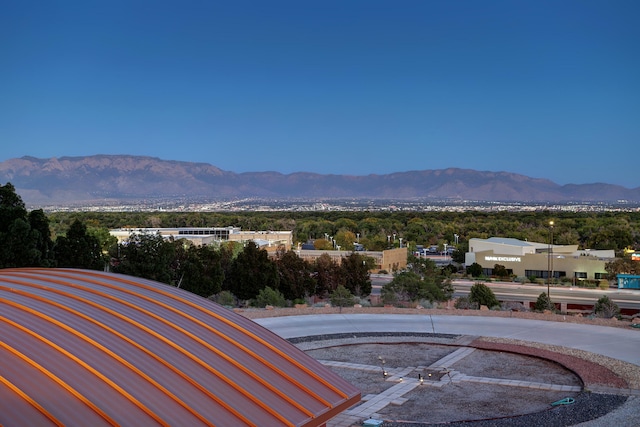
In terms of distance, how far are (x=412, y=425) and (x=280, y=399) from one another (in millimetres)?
5473

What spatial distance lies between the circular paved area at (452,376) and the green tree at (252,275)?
8.97 m

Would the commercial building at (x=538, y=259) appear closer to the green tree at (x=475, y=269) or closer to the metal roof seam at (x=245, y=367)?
the green tree at (x=475, y=269)

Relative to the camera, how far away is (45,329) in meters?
10.2

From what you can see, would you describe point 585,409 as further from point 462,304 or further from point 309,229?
point 309,229

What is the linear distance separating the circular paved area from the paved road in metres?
0.08

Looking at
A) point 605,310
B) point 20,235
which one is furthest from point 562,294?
point 20,235

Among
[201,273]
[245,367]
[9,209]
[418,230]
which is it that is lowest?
[418,230]

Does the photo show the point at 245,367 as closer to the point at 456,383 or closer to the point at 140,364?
the point at 140,364

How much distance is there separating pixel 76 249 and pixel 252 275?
30.9 ft

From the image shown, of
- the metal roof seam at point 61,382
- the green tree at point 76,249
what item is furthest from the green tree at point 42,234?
the metal roof seam at point 61,382

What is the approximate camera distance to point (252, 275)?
37.7m

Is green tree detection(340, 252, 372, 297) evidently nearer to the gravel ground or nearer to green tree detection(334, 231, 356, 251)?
the gravel ground

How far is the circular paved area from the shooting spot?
634 inches

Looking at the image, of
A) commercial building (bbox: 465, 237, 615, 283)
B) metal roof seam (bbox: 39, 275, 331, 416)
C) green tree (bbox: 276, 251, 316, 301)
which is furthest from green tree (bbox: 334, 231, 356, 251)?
metal roof seam (bbox: 39, 275, 331, 416)
